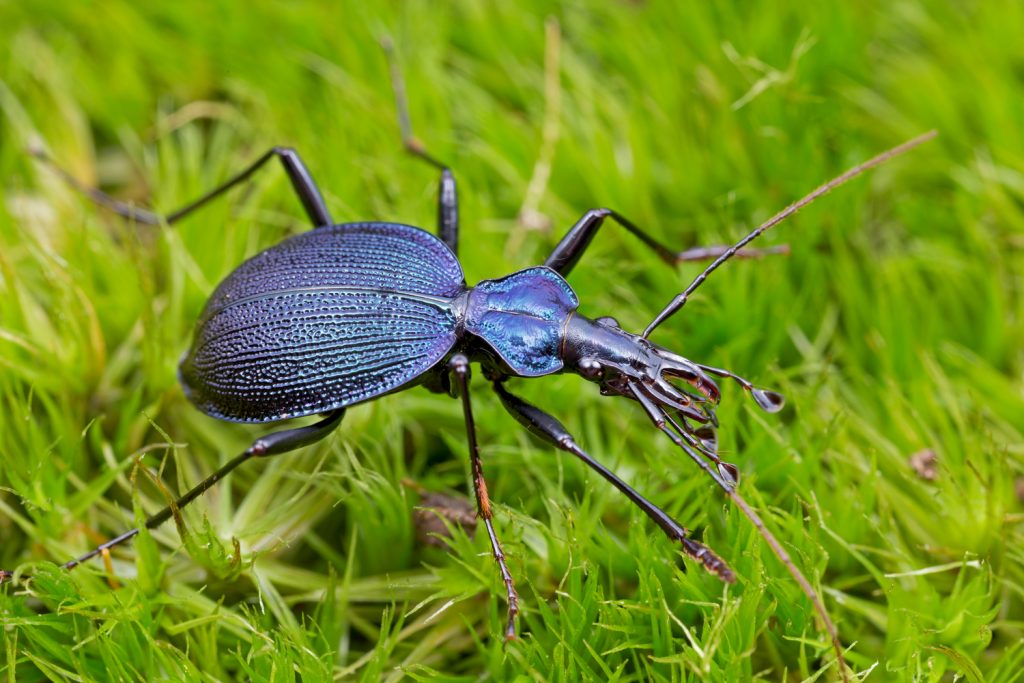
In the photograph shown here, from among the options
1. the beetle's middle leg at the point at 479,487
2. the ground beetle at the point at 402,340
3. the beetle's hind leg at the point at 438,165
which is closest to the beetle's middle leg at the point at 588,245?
the ground beetle at the point at 402,340

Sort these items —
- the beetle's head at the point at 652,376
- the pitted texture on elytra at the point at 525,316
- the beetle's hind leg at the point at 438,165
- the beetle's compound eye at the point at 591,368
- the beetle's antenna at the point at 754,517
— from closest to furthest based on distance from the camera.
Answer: the beetle's antenna at the point at 754,517
the beetle's head at the point at 652,376
the beetle's compound eye at the point at 591,368
the pitted texture on elytra at the point at 525,316
the beetle's hind leg at the point at 438,165

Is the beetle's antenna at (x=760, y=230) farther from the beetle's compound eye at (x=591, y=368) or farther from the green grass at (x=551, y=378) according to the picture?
the green grass at (x=551, y=378)

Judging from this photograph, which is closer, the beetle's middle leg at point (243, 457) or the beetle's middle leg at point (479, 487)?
the beetle's middle leg at point (479, 487)

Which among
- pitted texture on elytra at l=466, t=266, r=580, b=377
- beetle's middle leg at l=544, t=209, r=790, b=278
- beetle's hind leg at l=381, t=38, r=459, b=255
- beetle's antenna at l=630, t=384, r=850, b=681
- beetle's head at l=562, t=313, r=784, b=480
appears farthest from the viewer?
beetle's hind leg at l=381, t=38, r=459, b=255

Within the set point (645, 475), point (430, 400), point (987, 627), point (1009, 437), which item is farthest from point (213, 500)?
point (1009, 437)

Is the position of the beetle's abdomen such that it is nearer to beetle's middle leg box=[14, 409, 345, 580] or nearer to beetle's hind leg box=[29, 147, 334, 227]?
beetle's middle leg box=[14, 409, 345, 580]

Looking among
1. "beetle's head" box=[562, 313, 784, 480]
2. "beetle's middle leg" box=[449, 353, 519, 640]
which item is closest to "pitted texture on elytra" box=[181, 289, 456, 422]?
"beetle's middle leg" box=[449, 353, 519, 640]
